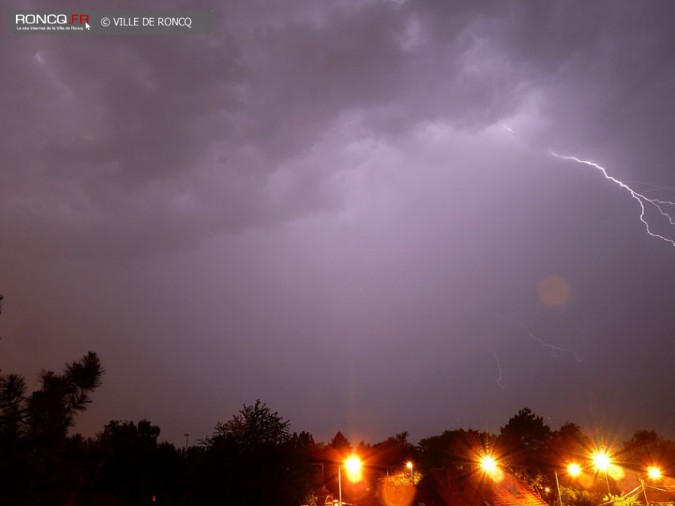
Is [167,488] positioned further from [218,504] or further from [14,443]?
[14,443]

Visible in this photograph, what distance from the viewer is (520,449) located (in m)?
79.4

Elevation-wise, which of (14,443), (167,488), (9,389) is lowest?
(167,488)

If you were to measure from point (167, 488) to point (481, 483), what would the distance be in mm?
35264

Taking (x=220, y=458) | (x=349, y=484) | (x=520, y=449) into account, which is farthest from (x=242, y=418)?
(x=520, y=449)

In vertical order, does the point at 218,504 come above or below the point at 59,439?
below

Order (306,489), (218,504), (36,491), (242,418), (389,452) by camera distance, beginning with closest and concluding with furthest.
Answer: (36,491), (218,504), (306,489), (242,418), (389,452)

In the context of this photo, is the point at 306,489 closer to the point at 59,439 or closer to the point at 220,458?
the point at 220,458

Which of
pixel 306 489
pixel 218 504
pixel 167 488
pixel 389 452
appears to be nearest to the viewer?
pixel 218 504

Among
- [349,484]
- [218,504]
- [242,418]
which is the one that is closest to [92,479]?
[218,504]

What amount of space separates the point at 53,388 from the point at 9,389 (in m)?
0.75

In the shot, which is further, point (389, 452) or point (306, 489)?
point (389, 452)

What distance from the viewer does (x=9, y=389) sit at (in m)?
8.59

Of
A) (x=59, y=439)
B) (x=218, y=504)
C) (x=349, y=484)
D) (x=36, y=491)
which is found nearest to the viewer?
(x=36, y=491)

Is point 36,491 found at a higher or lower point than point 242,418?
lower
